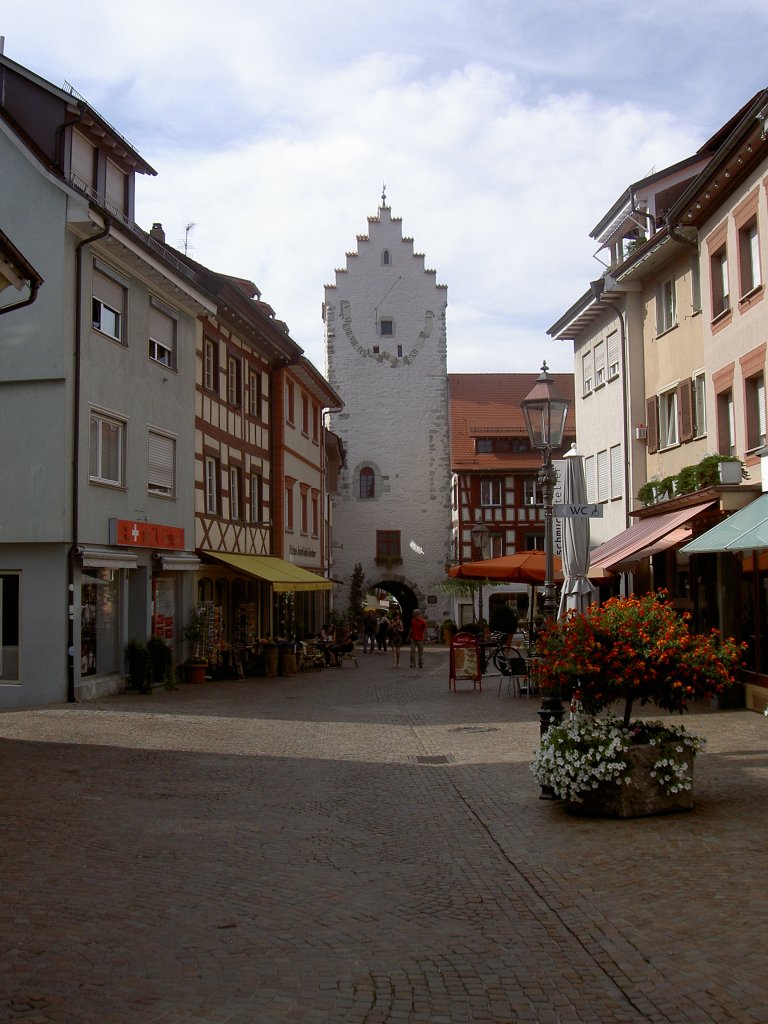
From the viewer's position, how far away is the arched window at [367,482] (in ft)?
174

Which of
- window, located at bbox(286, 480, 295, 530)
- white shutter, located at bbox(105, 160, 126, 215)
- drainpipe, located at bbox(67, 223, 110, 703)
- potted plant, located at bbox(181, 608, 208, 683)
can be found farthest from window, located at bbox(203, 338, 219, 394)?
window, located at bbox(286, 480, 295, 530)

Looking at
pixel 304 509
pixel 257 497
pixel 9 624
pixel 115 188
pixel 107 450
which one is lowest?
pixel 9 624

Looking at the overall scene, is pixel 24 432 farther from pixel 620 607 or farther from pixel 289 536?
pixel 289 536

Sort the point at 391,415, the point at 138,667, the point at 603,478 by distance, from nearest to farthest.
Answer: the point at 138,667, the point at 603,478, the point at 391,415

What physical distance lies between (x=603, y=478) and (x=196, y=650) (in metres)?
11.0

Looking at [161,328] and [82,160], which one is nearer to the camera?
[82,160]

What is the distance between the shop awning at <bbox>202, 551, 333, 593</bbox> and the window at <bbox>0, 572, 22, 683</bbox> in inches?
263

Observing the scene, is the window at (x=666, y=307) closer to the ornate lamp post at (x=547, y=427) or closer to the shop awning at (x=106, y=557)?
the ornate lamp post at (x=547, y=427)

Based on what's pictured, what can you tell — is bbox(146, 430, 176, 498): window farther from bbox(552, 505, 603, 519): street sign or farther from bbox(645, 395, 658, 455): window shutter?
bbox(552, 505, 603, 519): street sign

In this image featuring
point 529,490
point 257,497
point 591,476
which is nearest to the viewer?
point 591,476

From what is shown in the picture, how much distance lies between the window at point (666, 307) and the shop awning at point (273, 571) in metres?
10.4

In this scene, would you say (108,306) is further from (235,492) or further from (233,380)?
(235,492)

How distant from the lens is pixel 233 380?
28.5 meters

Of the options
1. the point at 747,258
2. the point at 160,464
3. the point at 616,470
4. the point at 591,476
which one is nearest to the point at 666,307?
the point at 616,470
